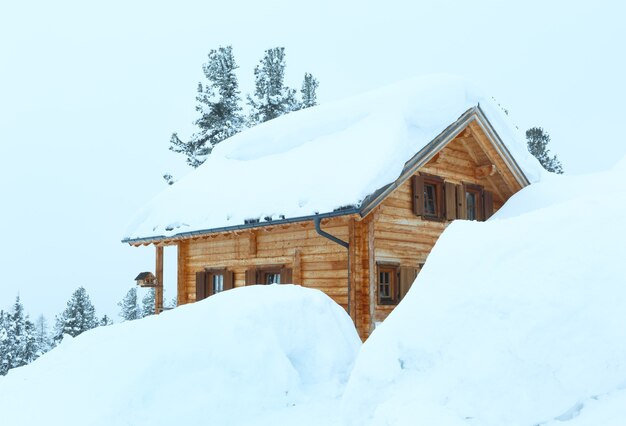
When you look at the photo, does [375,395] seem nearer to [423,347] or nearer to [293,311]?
[423,347]

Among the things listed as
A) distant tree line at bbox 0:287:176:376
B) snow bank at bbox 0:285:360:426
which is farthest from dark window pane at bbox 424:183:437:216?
distant tree line at bbox 0:287:176:376

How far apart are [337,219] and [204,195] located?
16.2 ft

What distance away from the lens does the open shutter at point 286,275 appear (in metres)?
12.5

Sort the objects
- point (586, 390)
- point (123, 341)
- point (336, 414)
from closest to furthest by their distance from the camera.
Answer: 1. point (586, 390)
2. point (336, 414)
3. point (123, 341)

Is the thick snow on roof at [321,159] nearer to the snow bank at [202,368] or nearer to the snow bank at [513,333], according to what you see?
the snow bank at [202,368]

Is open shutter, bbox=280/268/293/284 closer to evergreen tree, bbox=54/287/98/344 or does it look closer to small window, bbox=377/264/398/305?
small window, bbox=377/264/398/305

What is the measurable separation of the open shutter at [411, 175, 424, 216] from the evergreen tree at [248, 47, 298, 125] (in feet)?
48.6

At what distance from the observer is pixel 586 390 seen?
312 centimetres

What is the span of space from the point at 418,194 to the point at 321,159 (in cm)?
227

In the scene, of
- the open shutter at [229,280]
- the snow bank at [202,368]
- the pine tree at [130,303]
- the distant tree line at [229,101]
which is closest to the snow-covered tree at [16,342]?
the pine tree at [130,303]

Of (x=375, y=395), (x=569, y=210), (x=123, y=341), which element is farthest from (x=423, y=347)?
(x=123, y=341)

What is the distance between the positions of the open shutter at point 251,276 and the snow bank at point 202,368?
6.49 metres

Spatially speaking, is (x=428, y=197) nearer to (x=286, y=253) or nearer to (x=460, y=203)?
(x=460, y=203)

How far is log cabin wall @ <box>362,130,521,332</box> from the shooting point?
1176cm
